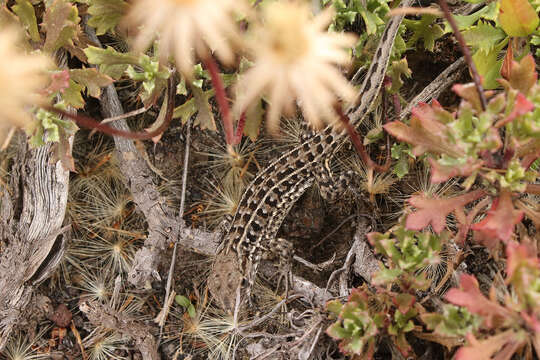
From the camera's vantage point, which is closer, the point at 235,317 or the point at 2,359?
the point at 235,317

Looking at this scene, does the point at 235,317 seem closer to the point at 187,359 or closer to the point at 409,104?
the point at 187,359

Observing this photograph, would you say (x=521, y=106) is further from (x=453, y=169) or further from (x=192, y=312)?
(x=192, y=312)

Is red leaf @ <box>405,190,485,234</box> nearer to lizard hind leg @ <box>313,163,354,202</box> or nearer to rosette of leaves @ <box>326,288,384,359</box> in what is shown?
rosette of leaves @ <box>326,288,384,359</box>

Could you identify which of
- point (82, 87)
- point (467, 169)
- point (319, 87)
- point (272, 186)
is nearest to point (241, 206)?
point (272, 186)

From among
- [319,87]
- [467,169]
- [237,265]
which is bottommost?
[237,265]

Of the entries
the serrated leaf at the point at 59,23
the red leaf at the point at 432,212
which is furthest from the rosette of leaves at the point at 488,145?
the serrated leaf at the point at 59,23
